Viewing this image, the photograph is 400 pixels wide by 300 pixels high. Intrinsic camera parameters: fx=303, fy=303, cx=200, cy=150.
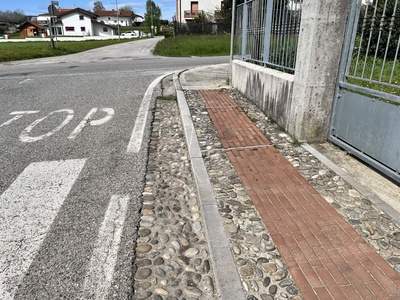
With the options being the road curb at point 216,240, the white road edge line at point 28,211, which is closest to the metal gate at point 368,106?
the road curb at point 216,240

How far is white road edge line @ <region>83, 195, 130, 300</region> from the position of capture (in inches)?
85.0

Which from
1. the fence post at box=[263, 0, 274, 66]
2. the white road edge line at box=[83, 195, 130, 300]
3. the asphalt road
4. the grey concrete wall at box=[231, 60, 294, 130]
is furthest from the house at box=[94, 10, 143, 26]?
the white road edge line at box=[83, 195, 130, 300]

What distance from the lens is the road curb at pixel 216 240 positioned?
82.4 inches

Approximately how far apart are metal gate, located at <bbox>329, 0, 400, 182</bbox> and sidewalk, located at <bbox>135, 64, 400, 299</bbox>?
540mm

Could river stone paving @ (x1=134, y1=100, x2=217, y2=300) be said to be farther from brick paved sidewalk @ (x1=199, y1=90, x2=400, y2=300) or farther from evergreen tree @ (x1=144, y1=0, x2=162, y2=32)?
evergreen tree @ (x1=144, y1=0, x2=162, y2=32)

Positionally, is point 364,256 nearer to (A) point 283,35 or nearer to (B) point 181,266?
(B) point 181,266

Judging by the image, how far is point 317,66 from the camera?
417 cm

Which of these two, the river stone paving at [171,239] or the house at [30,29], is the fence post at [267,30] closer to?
the river stone paving at [171,239]

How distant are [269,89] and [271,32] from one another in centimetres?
130

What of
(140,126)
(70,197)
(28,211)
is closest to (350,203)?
(70,197)

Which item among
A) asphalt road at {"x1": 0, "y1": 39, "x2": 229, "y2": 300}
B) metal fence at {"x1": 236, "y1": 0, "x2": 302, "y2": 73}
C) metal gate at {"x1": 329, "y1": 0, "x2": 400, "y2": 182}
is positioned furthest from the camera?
metal fence at {"x1": 236, "y1": 0, "x2": 302, "y2": 73}

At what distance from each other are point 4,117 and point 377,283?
7044 millimetres

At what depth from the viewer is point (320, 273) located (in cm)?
220

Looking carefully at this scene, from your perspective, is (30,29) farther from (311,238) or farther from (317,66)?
(311,238)
